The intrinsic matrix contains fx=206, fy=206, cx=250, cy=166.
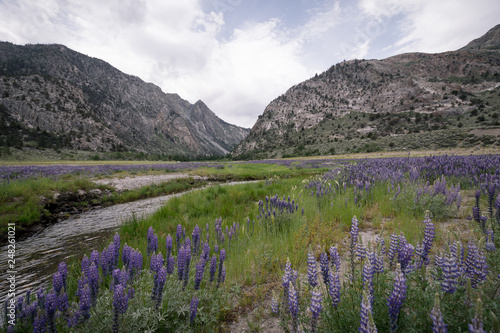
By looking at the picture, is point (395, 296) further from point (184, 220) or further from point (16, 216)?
point (16, 216)

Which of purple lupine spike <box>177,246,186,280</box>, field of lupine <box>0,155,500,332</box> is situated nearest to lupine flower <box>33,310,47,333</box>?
field of lupine <box>0,155,500,332</box>

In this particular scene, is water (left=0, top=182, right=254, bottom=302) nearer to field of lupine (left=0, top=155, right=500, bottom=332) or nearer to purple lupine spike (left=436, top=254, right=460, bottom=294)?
A: field of lupine (left=0, top=155, right=500, bottom=332)

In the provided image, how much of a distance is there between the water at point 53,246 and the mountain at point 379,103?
161 feet

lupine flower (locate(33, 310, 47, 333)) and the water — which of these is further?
the water

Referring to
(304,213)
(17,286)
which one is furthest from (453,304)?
(17,286)

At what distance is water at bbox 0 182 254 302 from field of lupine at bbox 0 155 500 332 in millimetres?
1239

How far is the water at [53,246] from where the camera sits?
451 cm

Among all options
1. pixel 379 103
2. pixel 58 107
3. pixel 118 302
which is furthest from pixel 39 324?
pixel 58 107

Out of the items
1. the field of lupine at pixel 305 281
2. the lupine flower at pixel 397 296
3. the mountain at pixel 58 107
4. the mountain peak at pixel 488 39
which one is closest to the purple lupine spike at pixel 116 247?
the field of lupine at pixel 305 281

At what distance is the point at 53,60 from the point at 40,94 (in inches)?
3055

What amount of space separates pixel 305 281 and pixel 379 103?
4868 inches

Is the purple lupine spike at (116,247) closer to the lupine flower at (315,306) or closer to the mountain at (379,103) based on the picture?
the lupine flower at (315,306)

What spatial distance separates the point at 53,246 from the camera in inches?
254

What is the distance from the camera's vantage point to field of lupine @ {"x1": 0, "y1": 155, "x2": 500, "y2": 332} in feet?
5.28
